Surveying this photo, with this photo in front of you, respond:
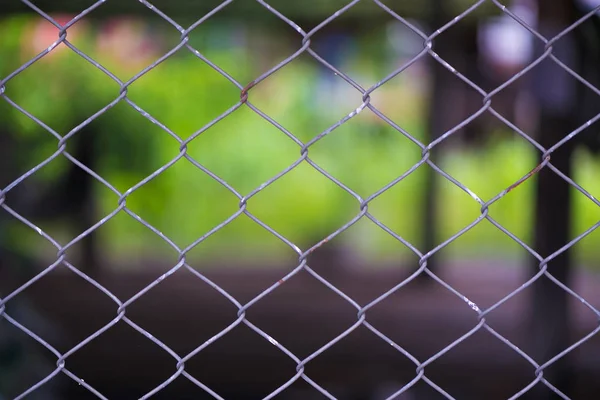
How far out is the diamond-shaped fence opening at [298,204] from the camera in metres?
3.02

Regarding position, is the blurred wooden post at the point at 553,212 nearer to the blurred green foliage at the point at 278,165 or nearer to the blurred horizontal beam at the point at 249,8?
the blurred horizontal beam at the point at 249,8

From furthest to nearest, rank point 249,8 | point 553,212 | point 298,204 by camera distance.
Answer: point 298,204, point 249,8, point 553,212

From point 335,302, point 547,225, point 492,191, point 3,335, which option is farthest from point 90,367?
point 492,191

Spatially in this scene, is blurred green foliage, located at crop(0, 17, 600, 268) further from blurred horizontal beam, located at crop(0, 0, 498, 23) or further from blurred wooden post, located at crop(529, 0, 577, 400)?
blurred wooden post, located at crop(529, 0, 577, 400)

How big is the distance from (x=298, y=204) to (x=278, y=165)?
40 centimetres

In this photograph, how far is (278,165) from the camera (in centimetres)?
676

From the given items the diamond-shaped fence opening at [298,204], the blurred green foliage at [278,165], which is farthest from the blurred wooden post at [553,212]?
the blurred green foliage at [278,165]

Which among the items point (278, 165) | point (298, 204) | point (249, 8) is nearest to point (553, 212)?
point (249, 8)

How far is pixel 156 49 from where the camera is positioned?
618cm

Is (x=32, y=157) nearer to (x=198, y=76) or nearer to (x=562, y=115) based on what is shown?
(x=198, y=76)

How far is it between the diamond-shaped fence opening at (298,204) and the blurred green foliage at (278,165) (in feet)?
0.07

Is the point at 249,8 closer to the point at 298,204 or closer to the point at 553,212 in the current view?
the point at 553,212

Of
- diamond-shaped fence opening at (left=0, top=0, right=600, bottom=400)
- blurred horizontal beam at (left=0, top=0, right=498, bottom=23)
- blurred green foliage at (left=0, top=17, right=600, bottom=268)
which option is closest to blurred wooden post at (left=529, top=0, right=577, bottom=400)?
diamond-shaped fence opening at (left=0, top=0, right=600, bottom=400)

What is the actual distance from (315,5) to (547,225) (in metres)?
1.98
